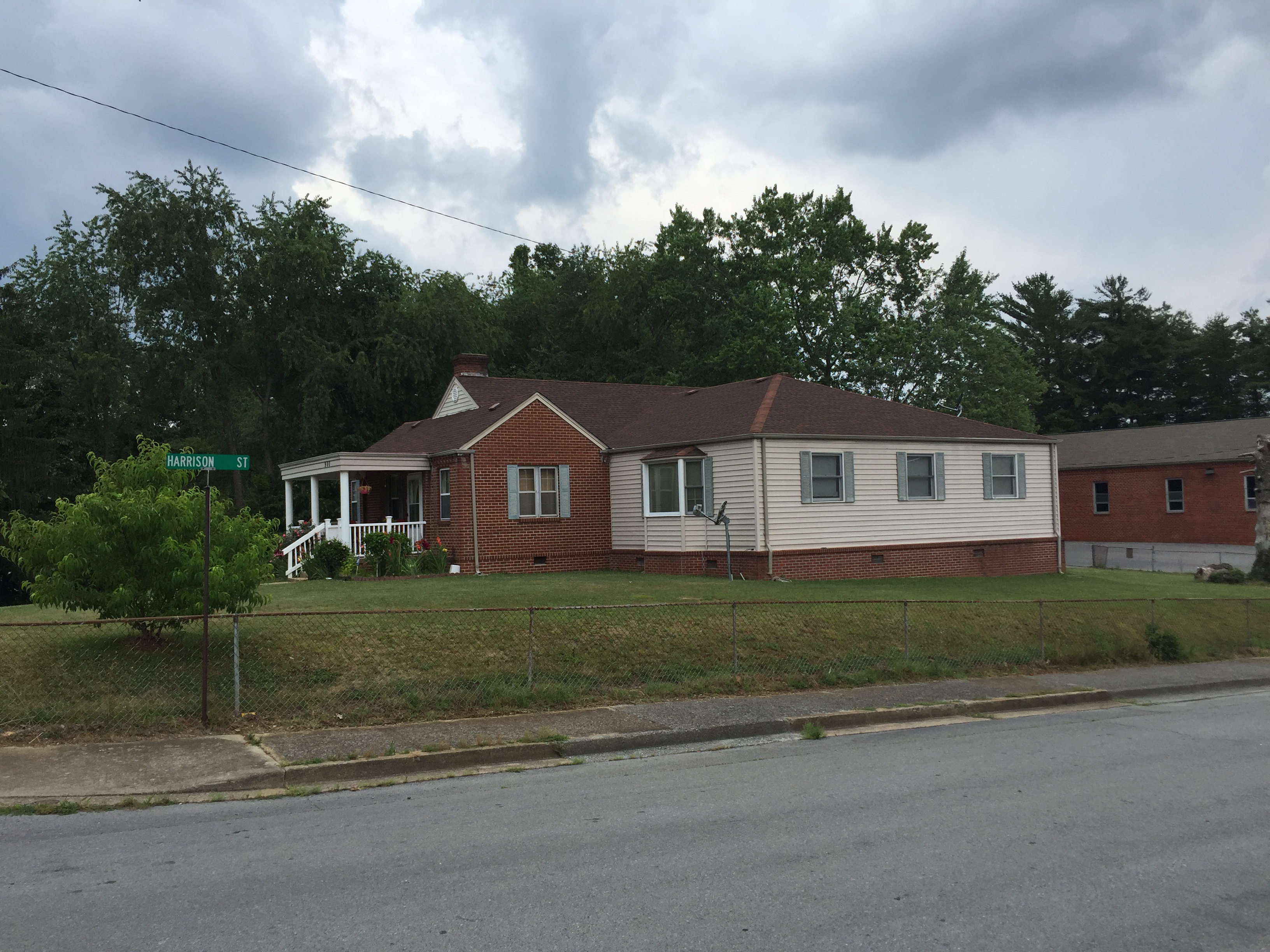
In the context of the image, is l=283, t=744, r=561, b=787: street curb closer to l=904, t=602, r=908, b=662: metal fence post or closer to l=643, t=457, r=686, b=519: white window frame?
l=904, t=602, r=908, b=662: metal fence post

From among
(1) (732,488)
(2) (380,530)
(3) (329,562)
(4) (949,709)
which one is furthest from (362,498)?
(4) (949,709)

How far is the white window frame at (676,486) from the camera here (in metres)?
24.8

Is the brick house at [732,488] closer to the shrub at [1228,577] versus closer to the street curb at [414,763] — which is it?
the shrub at [1228,577]

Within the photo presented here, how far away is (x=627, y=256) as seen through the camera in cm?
4884

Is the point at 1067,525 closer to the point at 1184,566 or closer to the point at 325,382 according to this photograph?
the point at 1184,566

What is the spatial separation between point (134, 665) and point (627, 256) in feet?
131

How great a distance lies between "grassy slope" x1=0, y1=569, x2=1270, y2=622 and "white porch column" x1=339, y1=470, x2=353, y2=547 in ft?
9.25

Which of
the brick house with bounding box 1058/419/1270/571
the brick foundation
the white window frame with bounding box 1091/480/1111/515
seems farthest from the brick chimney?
the white window frame with bounding box 1091/480/1111/515

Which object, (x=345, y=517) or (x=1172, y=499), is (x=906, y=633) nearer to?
(x=345, y=517)

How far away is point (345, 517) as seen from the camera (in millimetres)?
24703

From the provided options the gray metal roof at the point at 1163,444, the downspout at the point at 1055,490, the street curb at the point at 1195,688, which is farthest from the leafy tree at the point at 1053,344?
the street curb at the point at 1195,688

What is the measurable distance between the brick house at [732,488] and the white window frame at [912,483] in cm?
4

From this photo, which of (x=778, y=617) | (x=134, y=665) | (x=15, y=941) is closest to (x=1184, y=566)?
(x=778, y=617)

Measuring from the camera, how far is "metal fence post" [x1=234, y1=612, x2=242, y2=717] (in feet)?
33.2
